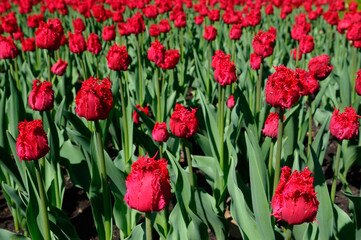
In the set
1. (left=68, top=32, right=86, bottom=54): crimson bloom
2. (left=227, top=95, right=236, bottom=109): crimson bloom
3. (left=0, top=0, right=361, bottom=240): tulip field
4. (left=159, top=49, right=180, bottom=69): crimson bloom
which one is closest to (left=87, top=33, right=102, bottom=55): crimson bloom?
(left=0, top=0, right=361, bottom=240): tulip field

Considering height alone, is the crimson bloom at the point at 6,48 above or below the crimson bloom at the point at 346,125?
above

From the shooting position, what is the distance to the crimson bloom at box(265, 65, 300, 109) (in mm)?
1467

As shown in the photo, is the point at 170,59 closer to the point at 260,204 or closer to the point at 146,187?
the point at 260,204

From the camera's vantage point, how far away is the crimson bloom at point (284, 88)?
1.47m

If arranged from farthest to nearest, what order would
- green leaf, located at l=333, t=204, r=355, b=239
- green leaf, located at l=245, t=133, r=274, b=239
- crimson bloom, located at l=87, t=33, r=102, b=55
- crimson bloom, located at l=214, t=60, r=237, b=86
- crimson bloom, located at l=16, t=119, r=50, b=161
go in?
Result: crimson bloom, located at l=87, t=33, r=102, b=55 → crimson bloom, located at l=214, t=60, r=237, b=86 → green leaf, located at l=333, t=204, r=355, b=239 → green leaf, located at l=245, t=133, r=274, b=239 → crimson bloom, located at l=16, t=119, r=50, b=161

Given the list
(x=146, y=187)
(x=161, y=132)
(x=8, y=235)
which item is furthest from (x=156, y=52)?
(x=146, y=187)

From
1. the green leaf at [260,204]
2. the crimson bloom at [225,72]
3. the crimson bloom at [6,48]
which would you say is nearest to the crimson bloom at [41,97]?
the crimson bloom at [225,72]

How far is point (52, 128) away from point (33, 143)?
0.79 m

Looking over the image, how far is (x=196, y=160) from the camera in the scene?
2.45 m

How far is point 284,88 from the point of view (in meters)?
1.48

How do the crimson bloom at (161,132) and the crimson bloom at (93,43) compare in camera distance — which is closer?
the crimson bloom at (161,132)

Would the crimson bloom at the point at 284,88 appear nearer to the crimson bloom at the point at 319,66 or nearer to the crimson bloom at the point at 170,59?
the crimson bloom at the point at 319,66

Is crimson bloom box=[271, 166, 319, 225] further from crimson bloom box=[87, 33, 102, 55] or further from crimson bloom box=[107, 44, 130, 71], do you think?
crimson bloom box=[87, 33, 102, 55]

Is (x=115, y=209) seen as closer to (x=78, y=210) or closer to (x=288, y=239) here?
(x=78, y=210)
